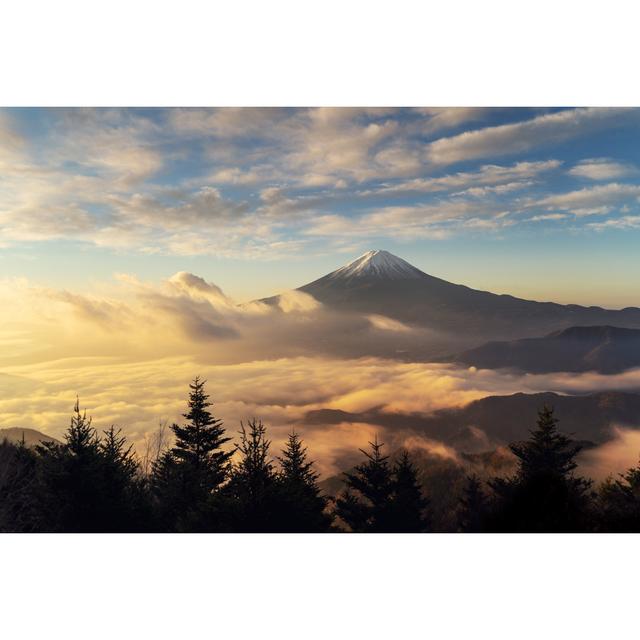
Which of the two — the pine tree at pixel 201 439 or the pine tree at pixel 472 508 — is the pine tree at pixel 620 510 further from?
the pine tree at pixel 201 439

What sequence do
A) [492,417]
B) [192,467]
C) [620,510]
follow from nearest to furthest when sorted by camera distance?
[620,510] < [492,417] < [192,467]

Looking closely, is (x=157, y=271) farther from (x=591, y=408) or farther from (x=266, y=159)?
(x=591, y=408)

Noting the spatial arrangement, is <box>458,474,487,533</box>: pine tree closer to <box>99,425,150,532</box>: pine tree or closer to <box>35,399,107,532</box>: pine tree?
<box>99,425,150,532</box>: pine tree

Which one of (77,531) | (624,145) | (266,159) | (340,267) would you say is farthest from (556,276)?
(77,531)

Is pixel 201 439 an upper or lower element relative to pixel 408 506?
upper

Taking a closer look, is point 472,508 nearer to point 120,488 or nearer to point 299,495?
point 299,495

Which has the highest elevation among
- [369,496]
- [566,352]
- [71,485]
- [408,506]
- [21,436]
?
[566,352]

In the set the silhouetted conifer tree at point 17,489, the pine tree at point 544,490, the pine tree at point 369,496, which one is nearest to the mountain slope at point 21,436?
the silhouetted conifer tree at point 17,489

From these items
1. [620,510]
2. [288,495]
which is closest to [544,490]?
[620,510]
